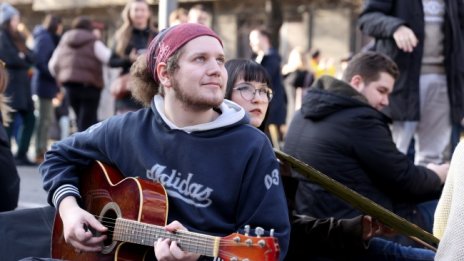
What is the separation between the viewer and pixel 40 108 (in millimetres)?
12141

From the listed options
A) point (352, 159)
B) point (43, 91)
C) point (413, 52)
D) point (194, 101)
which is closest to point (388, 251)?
point (352, 159)

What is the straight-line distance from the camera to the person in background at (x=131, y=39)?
8766 millimetres

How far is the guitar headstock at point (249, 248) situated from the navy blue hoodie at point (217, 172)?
8.5 inches

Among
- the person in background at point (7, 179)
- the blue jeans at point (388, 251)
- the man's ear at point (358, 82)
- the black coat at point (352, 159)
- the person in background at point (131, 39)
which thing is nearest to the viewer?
the blue jeans at point (388, 251)

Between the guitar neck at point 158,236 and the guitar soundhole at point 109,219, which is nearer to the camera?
the guitar neck at point 158,236

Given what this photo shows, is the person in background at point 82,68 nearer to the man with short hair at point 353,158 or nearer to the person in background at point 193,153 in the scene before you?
the man with short hair at point 353,158

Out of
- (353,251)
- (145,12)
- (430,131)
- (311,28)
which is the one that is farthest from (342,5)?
(353,251)

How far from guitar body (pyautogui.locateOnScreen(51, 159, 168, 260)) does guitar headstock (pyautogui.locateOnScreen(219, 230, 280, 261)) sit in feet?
1.18

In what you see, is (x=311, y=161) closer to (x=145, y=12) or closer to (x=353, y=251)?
(x=353, y=251)

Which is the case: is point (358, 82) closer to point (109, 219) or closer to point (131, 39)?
point (109, 219)

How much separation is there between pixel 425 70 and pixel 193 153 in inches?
140

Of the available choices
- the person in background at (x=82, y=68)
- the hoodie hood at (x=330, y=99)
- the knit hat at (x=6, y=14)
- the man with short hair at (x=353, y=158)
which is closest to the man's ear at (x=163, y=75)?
the man with short hair at (x=353, y=158)

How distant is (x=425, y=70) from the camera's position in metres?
6.56

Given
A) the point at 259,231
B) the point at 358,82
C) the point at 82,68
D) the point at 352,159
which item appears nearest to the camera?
the point at 259,231
